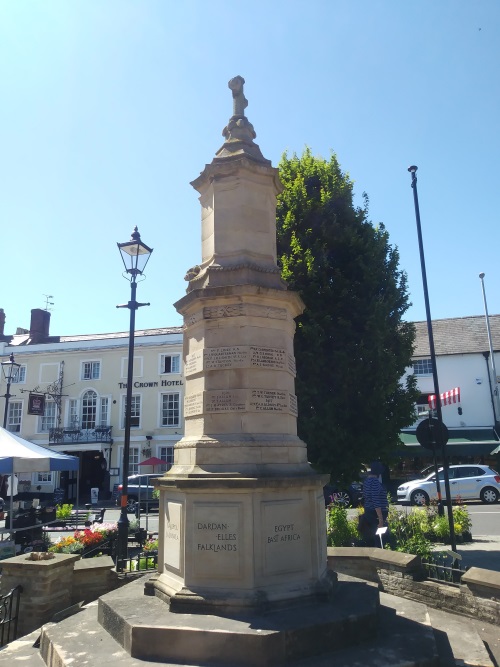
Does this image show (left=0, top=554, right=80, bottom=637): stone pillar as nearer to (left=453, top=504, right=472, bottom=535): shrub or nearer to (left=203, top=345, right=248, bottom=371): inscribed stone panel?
(left=203, top=345, right=248, bottom=371): inscribed stone panel

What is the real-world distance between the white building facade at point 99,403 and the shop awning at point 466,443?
1480 cm

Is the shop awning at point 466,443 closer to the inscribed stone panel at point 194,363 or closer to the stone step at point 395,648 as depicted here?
the stone step at point 395,648

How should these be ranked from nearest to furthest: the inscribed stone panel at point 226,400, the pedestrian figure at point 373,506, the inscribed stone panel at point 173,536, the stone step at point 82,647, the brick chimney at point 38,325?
1. the stone step at point 82,647
2. the inscribed stone panel at point 173,536
3. the inscribed stone panel at point 226,400
4. the pedestrian figure at point 373,506
5. the brick chimney at point 38,325

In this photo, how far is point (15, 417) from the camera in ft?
A: 123

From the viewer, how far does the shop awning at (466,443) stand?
27.8 metres

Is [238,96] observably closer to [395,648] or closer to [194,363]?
[194,363]

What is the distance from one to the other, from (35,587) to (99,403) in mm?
30222

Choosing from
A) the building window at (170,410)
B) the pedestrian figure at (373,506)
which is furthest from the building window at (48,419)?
the pedestrian figure at (373,506)

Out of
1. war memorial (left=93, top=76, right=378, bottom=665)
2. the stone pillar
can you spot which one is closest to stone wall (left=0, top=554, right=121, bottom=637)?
the stone pillar

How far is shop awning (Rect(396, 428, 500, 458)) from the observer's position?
27.8 m

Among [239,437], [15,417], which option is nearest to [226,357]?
[239,437]

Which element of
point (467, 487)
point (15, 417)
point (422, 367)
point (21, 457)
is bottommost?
point (467, 487)

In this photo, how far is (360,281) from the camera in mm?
11828

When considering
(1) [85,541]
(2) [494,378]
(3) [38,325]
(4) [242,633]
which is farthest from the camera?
(3) [38,325]
